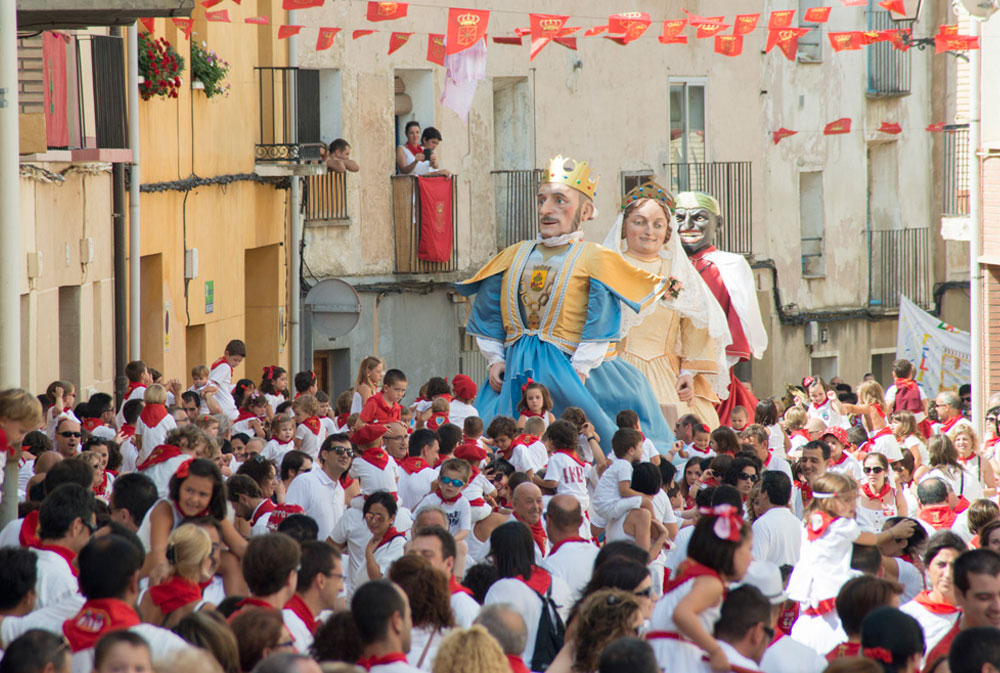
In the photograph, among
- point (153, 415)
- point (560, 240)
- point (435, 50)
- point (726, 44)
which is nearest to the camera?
point (153, 415)

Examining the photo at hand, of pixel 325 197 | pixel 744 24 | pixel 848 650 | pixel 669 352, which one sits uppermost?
pixel 744 24

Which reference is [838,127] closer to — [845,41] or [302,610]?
[845,41]

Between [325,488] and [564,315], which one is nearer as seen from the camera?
[325,488]

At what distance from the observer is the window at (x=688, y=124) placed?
27.9 meters

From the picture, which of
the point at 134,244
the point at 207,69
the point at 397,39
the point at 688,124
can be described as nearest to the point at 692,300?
the point at 134,244

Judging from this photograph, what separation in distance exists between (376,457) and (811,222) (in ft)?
70.6

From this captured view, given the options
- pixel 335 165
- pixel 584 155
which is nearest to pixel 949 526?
pixel 335 165

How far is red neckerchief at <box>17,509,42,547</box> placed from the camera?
274 inches

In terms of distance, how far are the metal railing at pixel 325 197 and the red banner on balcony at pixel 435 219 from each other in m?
1.15

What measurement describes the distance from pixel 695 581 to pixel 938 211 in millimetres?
26427

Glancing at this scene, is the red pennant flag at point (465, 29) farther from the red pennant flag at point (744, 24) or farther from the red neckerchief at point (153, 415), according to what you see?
the red neckerchief at point (153, 415)

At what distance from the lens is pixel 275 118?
71.6 ft

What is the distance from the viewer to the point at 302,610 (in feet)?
20.7

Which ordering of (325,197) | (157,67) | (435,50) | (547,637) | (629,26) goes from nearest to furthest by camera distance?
(547,637) → (157,67) → (629,26) → (435,50) → (325,197)
